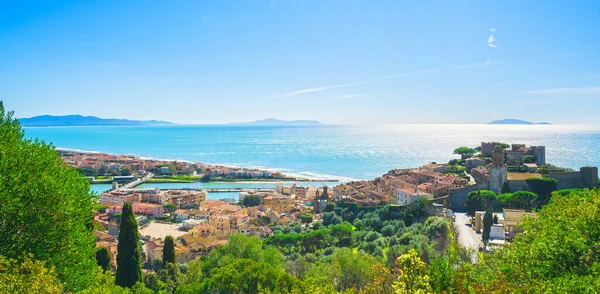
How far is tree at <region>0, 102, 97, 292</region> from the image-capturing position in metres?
8.12

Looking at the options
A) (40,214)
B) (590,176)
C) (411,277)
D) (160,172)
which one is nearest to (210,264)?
(40,214)

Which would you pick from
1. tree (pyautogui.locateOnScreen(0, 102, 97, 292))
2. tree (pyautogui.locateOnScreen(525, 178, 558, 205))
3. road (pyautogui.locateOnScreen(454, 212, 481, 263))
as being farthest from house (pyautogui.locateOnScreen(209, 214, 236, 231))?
tree (pyautogui.locateOnScreen(0, 102, 97, 292))

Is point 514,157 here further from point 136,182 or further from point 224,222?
point 136,182

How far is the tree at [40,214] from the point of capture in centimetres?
812

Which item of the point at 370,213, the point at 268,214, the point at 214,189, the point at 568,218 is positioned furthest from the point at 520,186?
the point at 214,189

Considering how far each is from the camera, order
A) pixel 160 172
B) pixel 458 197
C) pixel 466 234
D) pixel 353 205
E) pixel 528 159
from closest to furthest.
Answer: pixel 466 234
pixel 458 197
pixel 353 205
pixel 528 159
pixel 160 172

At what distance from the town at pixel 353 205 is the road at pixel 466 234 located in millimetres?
52

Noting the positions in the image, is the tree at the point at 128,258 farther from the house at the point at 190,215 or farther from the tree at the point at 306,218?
the house at the point at 190,215

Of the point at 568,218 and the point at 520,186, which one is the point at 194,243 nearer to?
the point at 568,218

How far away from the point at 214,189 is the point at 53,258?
174 ft

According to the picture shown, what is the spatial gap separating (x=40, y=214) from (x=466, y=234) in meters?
22.1

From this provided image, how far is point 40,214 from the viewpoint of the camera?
8406 millimetres

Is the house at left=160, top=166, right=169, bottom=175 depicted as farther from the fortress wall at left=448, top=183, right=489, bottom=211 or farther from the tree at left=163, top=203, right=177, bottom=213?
the fortress wall at left=448, top=183, right=489, bottom=211

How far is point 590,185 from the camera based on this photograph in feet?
107
